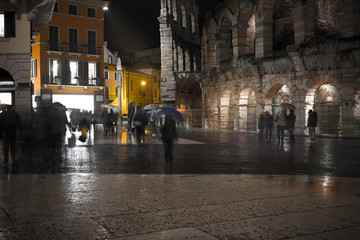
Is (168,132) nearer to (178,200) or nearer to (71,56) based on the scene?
(178,200)

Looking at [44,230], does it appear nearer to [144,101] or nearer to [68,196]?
[68,196]

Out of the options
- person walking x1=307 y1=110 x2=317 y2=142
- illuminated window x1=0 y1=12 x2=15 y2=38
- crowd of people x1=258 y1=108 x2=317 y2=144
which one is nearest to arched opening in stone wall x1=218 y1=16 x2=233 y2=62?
crowd of people x1=258 y1=108 x2=317 y2=144

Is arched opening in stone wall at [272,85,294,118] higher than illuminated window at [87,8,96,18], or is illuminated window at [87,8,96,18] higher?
illuminated window at [87,8,96,18]

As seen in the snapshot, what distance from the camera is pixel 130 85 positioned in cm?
5484

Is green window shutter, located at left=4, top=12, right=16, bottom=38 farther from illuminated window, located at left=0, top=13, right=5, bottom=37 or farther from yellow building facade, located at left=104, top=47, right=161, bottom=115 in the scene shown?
yellow building facade, located at left=104, top=47, right=161, bottom=115

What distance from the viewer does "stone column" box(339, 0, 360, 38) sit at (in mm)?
21438

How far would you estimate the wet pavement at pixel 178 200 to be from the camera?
445 centimetres

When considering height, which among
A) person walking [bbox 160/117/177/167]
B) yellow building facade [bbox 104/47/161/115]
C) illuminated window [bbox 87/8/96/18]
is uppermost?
illuminated window [bbox 87/8/96/18]

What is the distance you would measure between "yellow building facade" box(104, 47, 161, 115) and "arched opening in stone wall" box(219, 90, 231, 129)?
20080 mm

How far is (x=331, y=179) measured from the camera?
26.2 ft

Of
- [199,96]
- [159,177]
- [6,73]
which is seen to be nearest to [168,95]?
[199,96]

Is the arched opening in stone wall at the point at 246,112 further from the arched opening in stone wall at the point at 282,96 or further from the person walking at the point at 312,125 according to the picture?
the person walking at the point at 312,125

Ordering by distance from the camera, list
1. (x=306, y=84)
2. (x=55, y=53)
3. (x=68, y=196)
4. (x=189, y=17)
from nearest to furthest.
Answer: (x=68, y=196) → (x=306, y=84) → (x=55, y=53) → (x=189, y=17)

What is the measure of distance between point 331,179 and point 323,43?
1626 cm
